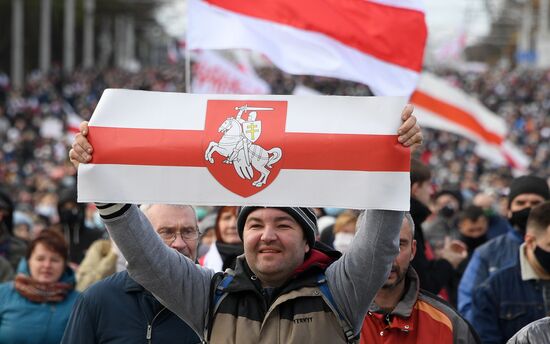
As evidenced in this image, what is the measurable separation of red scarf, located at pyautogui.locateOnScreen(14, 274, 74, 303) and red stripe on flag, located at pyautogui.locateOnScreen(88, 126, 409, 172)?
2.39 m

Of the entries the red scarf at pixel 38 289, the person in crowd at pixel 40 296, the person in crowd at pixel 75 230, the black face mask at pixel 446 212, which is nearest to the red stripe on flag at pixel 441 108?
the black face mask at pixel 446 212

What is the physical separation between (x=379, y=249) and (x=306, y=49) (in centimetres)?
488

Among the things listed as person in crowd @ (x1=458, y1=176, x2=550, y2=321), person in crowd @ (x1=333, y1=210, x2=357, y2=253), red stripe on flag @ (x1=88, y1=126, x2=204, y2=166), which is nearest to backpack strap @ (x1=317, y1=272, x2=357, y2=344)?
red stripe on flag @ (x1=88, y1=126, x2=204, y2=166)

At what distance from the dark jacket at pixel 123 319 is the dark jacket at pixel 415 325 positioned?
0.70m

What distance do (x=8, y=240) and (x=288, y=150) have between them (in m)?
4.48

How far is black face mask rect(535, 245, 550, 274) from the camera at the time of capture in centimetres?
562

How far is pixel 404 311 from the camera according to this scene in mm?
4680

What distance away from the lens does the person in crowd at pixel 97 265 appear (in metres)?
6.68

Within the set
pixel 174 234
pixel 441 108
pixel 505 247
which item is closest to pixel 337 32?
pixel 505 247

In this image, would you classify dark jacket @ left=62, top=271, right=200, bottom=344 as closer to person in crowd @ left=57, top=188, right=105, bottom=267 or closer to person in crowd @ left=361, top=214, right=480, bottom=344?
person in crowd @ left=361, top=214, right=480, bottom=344

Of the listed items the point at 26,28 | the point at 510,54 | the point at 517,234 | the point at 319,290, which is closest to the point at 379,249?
the point at 319,290

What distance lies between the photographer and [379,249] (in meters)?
3.85

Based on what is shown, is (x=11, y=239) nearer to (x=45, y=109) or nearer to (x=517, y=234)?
(x=517, y=234)

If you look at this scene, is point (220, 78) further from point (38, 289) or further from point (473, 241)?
point (38, 289)
